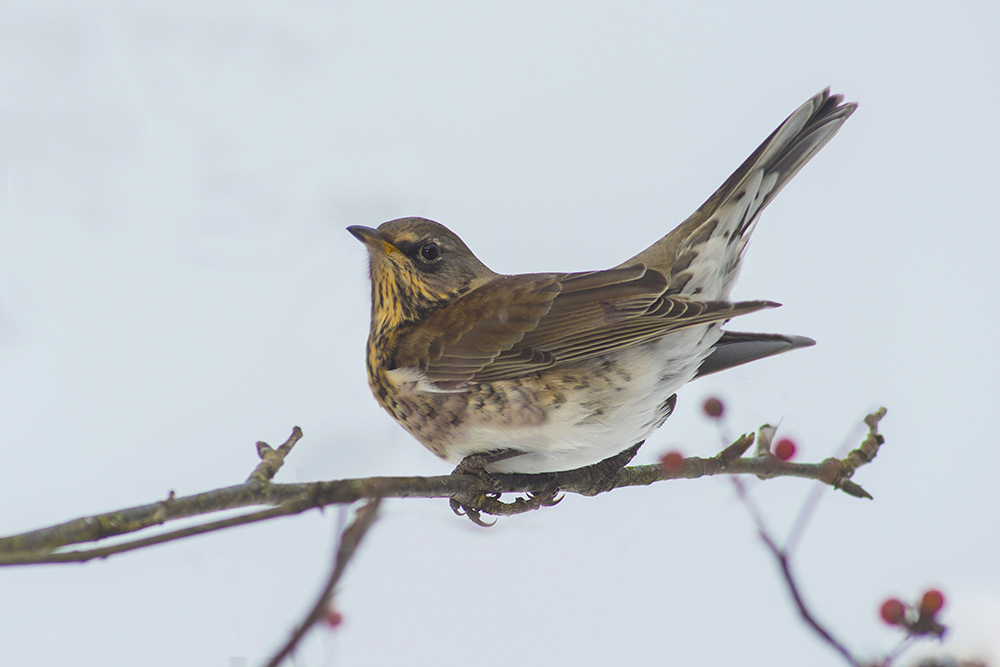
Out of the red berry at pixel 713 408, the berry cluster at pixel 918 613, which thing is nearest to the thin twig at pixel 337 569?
the berry cluster at pixel 918 613

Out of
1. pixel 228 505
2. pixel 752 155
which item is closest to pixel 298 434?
pixel 228 505

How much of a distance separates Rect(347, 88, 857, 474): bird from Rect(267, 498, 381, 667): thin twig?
1579mm

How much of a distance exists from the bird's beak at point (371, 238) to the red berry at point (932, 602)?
206cm

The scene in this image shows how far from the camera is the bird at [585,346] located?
2.49 metres

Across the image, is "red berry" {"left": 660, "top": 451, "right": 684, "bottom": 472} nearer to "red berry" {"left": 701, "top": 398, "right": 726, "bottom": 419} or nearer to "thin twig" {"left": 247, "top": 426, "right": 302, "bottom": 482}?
"red berry" {"left": 701, "top": 398, "right": 726, "bottom": 419}

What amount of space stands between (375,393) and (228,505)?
1.52 metres

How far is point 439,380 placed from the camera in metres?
2.68

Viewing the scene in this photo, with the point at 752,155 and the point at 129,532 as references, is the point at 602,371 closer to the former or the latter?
the point at 752,155

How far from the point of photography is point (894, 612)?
1.33 meters

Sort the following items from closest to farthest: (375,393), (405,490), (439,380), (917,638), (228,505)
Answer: (917,638) < (228,505) < (405,490) < (439,380) < (375,393)

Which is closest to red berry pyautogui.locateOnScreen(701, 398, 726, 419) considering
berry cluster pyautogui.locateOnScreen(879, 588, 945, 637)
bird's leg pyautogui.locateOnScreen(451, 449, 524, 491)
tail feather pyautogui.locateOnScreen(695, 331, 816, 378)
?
berry cluster pyautogui.locateOnScreen(879, 588, 945, 637)

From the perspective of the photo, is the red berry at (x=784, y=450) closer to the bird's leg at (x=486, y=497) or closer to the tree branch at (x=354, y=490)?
the tree branch at (x=354, y=490)

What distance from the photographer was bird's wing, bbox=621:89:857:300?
2.47m

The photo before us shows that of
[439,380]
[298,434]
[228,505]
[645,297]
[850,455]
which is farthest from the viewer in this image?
[439,380]
